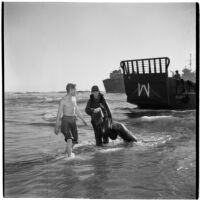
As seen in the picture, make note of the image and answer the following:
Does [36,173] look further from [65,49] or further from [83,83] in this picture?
[65,49]

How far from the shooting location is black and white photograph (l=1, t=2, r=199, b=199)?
3080mm

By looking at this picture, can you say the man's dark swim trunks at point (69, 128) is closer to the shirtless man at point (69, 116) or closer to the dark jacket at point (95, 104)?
the shirtless man at point (69, 116)

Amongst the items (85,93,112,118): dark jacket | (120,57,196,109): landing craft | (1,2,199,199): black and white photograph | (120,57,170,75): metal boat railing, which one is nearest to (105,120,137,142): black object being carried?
(1,2,199,199): black and white photograph

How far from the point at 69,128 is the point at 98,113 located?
0.32 metres

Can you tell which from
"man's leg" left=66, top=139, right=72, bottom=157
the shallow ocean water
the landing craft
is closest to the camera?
the shallow ocean water

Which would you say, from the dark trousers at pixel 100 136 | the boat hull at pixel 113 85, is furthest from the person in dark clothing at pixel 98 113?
the boat hull at pixel 113 85

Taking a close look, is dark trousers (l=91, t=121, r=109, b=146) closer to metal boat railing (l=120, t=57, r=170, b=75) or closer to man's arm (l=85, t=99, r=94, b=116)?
man's arm (l=85, t=99, r=94, b=116)

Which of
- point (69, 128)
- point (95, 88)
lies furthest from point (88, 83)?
point (69, 128)

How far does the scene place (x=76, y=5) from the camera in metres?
3.14

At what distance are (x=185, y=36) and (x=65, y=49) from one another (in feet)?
3.74

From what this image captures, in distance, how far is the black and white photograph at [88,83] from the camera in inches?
121

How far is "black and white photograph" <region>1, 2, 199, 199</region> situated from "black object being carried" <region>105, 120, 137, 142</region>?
0.03ft

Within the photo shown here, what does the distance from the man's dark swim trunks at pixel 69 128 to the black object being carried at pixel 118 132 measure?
12.9 inches

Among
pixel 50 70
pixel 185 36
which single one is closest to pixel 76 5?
pixel 50 70
